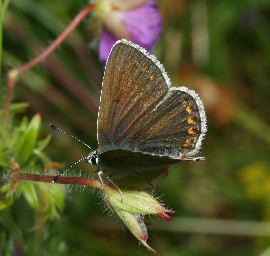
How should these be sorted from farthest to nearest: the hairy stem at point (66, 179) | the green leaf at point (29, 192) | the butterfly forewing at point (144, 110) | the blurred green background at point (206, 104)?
the blurred green background at point (206, 104)
the green leaf at point (29, 192)
the butterfly forewing at point (144, 110)
the hairy stem at point (66, 179)

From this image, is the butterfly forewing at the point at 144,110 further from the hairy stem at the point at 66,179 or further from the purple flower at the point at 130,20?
the purple flower at the point at 130,20

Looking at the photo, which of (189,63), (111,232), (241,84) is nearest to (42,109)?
(111,232)

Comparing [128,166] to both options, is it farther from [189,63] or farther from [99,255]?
[189,63]

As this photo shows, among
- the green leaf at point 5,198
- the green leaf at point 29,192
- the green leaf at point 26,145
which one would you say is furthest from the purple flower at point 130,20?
the green leaf at point 5,198

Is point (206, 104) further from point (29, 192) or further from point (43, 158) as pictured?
point (29, 192)

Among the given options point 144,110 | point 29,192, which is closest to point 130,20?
point 144,110
